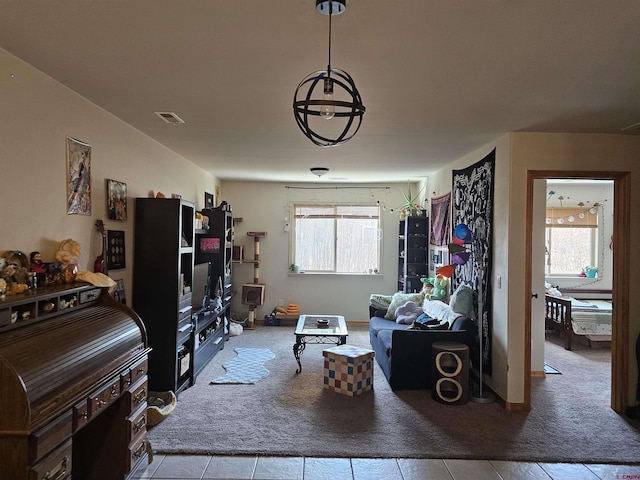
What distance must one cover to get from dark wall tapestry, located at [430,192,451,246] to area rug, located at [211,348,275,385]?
2.74 metres

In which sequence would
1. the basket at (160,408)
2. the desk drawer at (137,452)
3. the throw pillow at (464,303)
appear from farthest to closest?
1. the throw pillow at (464,303)
2. the basket at (160,408)
3. the desk drawer at (137,452)

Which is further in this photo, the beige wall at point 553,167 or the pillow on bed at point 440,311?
the pillow on bed at point 440,311

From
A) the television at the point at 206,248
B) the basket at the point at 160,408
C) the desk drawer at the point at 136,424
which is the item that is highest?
the television at the point at 206,248

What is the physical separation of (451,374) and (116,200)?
10.9 ft

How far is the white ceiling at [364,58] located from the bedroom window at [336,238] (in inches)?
146

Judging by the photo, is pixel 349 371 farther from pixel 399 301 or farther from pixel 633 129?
pixel 633 129

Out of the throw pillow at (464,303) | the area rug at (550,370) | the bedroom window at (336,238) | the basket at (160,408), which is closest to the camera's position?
the basket at (160,408)

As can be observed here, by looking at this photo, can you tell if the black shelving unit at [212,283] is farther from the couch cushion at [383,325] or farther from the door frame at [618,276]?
the door frame at [618,276]

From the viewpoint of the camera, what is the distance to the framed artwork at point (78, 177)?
2854 mm

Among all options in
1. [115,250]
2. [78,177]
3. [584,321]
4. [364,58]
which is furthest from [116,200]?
[584,321]

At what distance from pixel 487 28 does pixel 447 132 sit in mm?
1919

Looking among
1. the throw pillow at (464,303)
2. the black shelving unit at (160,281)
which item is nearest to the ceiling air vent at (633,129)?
the throw pillow at (464,303)

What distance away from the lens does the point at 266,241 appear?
746cm

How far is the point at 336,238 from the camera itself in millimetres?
Answer: 7488
